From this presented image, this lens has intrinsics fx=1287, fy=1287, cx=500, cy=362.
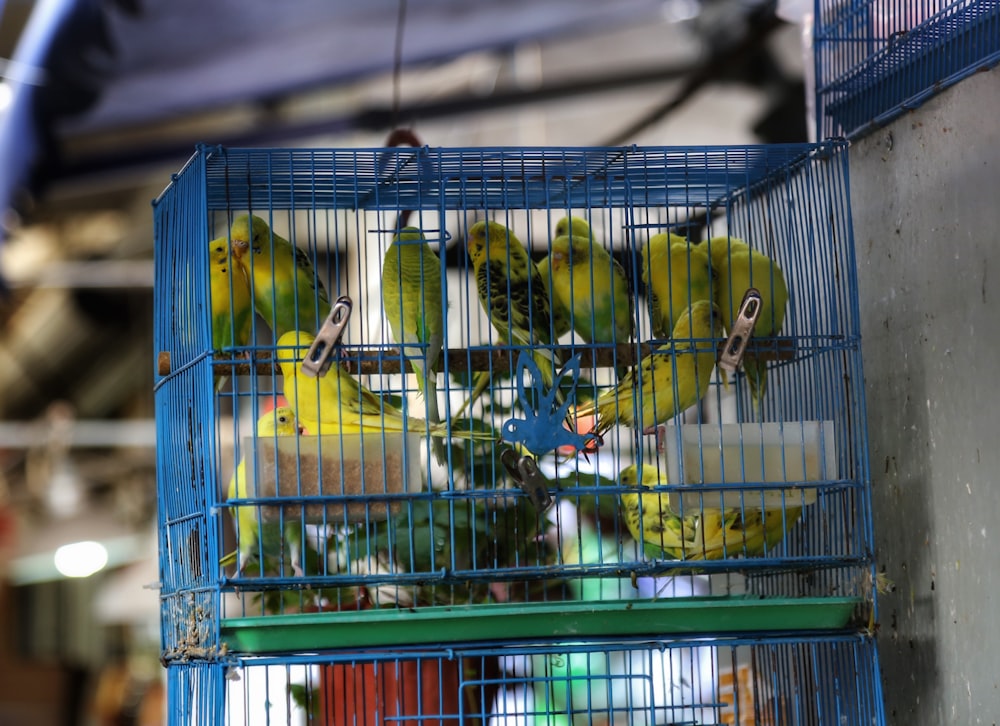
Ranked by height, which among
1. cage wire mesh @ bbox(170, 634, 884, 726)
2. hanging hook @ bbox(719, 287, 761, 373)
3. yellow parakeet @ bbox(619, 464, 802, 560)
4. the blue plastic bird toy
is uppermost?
hanging hook @ bbox(719, 287, 761, 373)

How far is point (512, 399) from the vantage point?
2822 millimetres

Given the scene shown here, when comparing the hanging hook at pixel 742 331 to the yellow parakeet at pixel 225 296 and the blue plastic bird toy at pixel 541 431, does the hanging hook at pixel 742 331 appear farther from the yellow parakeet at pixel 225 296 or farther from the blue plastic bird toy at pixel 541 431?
the yellow parakeet at pixel 225 296

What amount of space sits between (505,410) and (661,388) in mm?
616

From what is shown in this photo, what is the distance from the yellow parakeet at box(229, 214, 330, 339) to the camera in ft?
8.39

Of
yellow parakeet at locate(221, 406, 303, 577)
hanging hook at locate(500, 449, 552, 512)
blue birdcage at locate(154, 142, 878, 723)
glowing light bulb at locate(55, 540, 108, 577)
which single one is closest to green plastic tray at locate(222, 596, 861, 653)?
blue birdcage at locate(154, 142, 878, 723)

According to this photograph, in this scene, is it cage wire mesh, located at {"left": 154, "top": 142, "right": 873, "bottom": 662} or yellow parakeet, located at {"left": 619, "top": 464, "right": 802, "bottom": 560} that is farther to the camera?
yellow parakeet, located at {"left": 619, "top": 464, "right": 802, "bottom": 560}

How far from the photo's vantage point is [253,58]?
4.10 metres

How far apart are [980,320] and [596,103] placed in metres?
4.00

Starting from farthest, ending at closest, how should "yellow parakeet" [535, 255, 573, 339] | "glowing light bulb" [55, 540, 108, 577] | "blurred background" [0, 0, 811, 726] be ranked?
"glowing light bulb" [55, 540, 108, 577] → "blurred background" [0, 0, 811, 726] → "yellow parakeet" [535, 255, 573, 339]

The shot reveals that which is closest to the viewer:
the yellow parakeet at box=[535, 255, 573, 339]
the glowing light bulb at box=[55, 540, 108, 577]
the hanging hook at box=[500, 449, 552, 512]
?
the hanging hook at box=[500, 449, 552, 512]

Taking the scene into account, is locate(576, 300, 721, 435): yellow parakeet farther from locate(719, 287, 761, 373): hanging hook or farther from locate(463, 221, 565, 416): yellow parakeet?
locate(463, 221, 565, 416): yellow parakeet

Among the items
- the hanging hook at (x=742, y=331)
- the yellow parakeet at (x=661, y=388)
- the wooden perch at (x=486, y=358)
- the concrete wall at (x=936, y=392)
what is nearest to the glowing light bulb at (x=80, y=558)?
the wooden perch at (x=486, y=358)

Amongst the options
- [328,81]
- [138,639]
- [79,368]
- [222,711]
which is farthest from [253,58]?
[138,639]

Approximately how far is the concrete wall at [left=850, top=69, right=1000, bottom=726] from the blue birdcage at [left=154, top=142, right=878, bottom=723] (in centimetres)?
9
